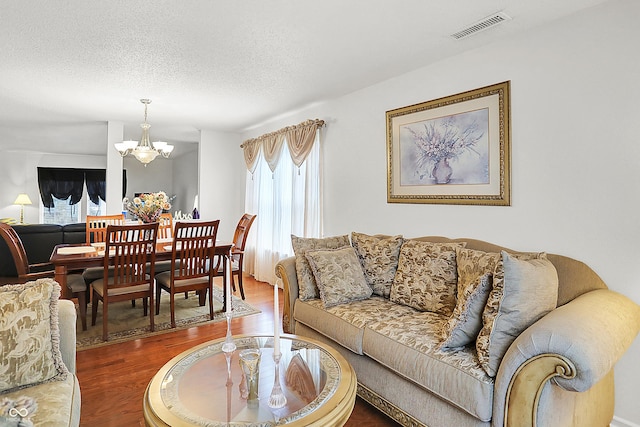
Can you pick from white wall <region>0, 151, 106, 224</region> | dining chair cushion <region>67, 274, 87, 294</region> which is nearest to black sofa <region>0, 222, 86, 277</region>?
dining chair cushion <region>67, 274, 87, 294</region>

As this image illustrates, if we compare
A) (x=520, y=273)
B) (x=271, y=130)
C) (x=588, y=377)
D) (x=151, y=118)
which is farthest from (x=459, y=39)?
(x=151, y=118)

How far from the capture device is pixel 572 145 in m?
2.26

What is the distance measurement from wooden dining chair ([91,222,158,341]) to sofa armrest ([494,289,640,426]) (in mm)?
3011

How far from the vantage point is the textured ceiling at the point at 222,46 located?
2.21 meters

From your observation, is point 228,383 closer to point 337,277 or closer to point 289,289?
point 337,277

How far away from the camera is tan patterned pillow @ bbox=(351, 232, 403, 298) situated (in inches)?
115

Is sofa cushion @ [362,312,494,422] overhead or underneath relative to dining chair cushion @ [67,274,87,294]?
underneath

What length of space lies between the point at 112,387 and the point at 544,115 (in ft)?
11.5

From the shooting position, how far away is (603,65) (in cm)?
212

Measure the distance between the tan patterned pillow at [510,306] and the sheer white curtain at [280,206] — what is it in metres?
2.72

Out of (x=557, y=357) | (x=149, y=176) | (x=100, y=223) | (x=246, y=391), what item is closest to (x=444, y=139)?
(x=557, y=357)

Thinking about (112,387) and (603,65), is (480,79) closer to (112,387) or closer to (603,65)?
(603,65)

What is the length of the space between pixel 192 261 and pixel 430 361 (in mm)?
2697

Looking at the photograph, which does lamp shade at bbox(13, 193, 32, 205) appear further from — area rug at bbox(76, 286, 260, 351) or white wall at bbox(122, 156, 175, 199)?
area rug at bbox(76, 286, 260, 351)
